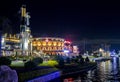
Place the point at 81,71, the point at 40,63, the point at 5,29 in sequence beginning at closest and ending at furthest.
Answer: the point at 40,63, the point at 81,71, the point at 5,29

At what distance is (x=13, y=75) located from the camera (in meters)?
26.2

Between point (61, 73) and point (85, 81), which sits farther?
point (61, 73)

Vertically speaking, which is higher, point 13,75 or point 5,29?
point 5,29

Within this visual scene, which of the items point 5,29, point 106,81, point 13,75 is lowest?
point 106,81

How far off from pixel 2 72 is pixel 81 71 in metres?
66.2

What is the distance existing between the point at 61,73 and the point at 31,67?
14975 millimetres

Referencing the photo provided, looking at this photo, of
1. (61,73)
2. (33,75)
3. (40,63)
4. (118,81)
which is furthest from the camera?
(40,63)

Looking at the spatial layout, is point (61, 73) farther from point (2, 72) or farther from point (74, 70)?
point (2, 72)

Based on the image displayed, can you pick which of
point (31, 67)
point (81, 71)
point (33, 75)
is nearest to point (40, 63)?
point (81, 71)

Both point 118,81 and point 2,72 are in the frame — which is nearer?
point 2,72

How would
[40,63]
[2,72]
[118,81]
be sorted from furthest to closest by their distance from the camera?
1. [40,63]
2. [118,81]
3. [2,72]

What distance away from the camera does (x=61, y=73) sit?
7225 cm

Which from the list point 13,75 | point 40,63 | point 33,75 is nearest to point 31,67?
point 33,75

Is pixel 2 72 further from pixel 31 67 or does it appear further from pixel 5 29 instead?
pixel 5 29
